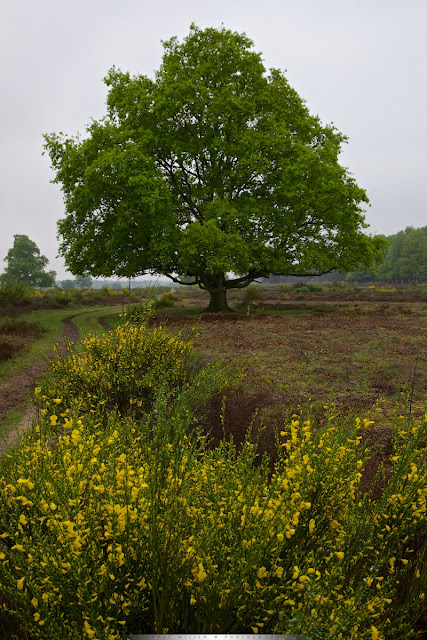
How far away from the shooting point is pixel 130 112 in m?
21.8

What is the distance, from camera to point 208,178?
22.5m

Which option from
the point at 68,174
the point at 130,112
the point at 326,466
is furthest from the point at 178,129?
the point at 326,466

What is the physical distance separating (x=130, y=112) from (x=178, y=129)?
9.26 feet

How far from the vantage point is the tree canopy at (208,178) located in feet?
Result: 67.2

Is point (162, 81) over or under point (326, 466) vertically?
over

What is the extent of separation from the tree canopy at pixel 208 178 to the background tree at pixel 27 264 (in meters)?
58.8

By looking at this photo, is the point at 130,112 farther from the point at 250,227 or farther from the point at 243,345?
the point at 243,345

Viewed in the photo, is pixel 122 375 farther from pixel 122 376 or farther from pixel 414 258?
pixel 414 258

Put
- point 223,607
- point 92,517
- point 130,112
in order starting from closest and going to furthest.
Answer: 1. point 223,607
2. point 92,517
3. point 130,112

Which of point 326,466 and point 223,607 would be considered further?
point 326,466

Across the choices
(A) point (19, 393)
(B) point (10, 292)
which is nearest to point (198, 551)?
(A) point (19, 393)

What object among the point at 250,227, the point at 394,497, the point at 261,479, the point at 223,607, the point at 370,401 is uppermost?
the point at 250,227

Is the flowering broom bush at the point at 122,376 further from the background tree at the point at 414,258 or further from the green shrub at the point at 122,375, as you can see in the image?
the background tree at the point at 414,258

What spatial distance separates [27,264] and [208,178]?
209 ft
